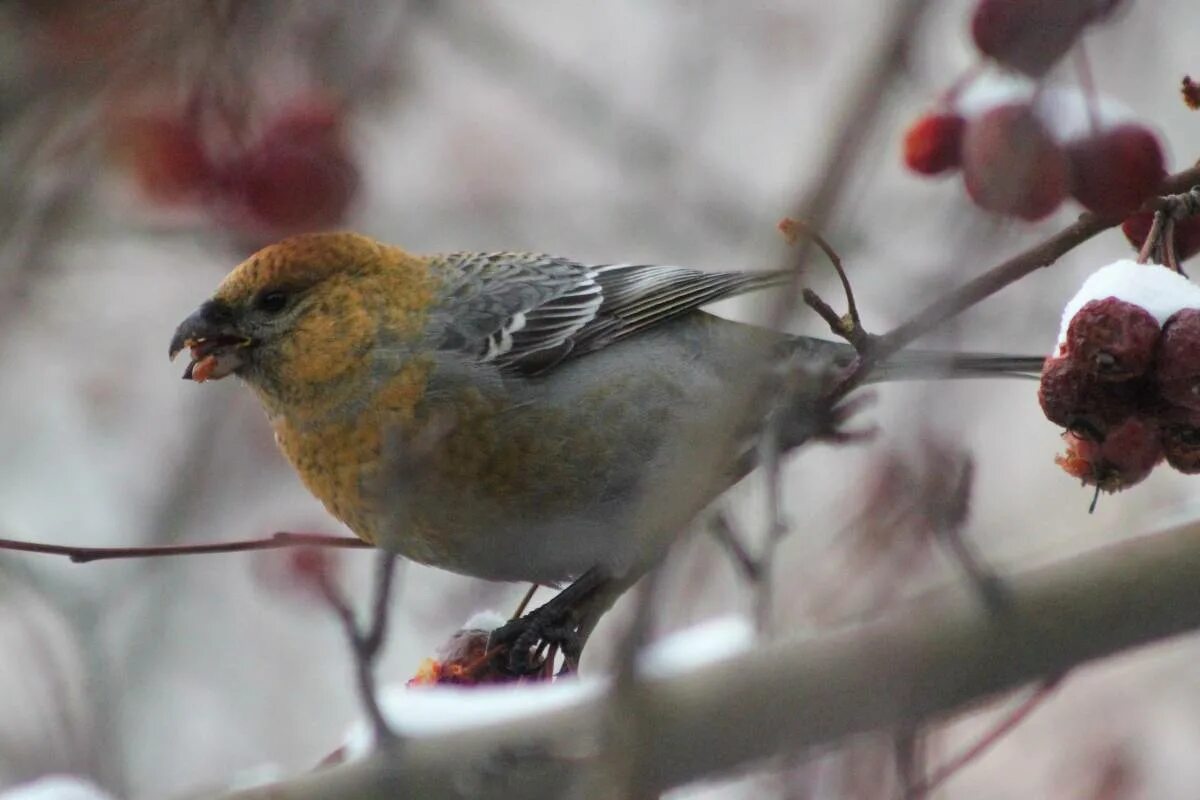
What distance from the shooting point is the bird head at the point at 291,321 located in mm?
3004

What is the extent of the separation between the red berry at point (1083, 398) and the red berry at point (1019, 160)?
217 millimetres

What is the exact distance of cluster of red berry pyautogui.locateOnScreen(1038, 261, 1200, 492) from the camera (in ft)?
5.84

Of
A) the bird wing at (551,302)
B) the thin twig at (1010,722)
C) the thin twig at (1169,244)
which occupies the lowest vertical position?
the thin twig at (1010,722)

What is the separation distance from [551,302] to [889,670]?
82.5 inches

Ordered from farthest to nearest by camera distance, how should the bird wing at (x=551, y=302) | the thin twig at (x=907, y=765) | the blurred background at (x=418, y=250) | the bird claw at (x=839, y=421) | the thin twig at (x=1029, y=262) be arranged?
the bird wing at (x=551, y=302)
the blurred background at (x=418, y=250)
the bird claw at (x=839, y=421)
the thin twig at (x=1029, y=262)
the thin twig at (x=907, y=765)

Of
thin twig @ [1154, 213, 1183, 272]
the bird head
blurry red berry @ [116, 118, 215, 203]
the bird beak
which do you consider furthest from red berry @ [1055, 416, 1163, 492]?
blurry red berry @ [116, 118, 215, 203]

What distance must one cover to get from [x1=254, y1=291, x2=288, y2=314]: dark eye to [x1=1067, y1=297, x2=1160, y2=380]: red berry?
188 cm

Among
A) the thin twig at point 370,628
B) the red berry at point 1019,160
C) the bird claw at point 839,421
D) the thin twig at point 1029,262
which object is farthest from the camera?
the bird claw at point 839,421

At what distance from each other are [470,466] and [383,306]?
559 mm

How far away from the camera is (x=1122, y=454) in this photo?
1.85 metres

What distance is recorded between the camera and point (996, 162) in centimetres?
188

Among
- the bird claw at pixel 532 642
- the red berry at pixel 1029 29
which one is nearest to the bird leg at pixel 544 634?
the bird claw at pixel 532 642

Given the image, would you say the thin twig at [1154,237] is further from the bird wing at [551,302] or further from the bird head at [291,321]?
the bird head at [291,321]

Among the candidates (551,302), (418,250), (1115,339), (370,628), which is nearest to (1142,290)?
(1115,339)
